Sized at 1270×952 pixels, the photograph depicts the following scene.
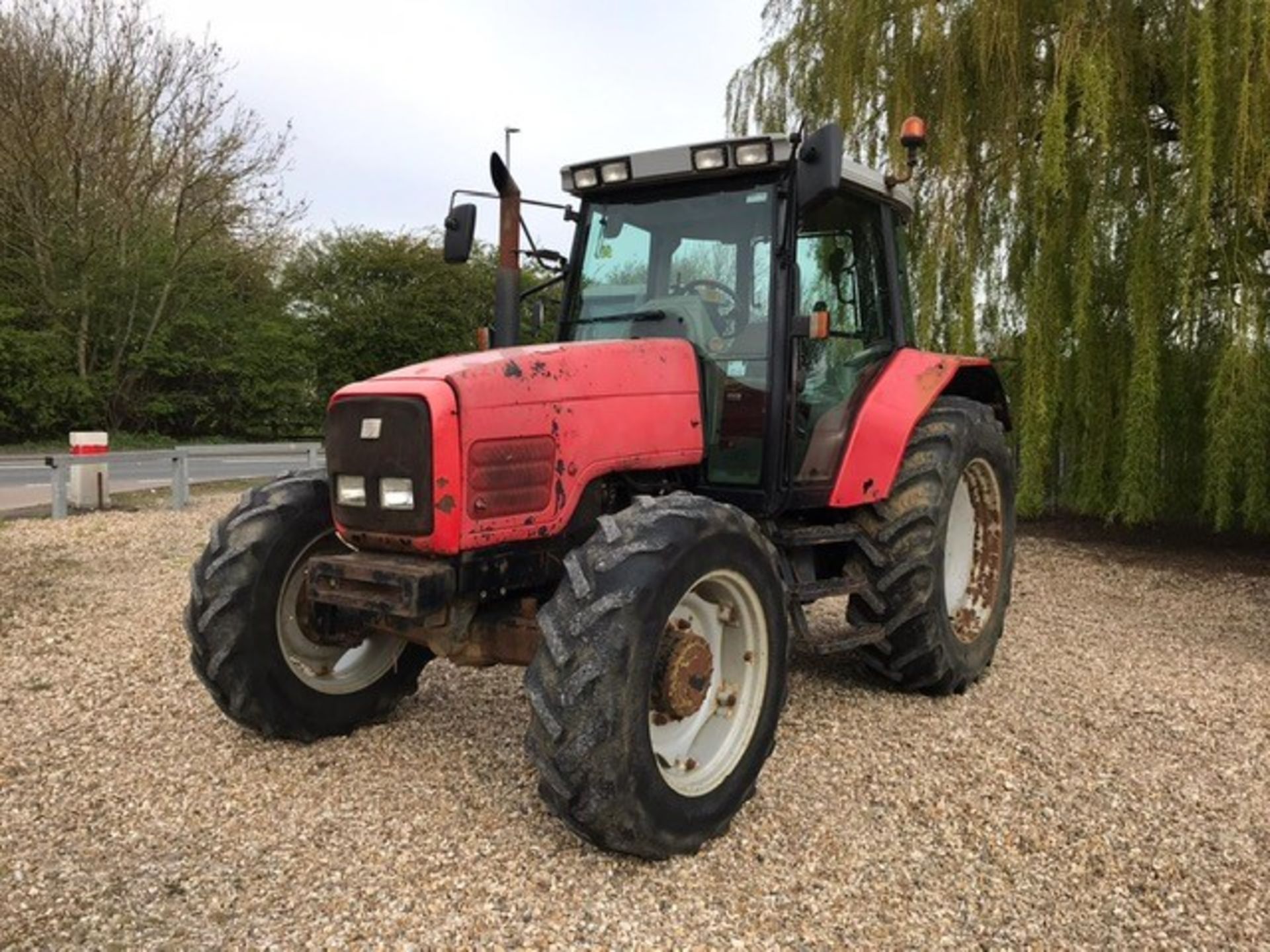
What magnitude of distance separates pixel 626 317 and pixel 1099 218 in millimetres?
4327

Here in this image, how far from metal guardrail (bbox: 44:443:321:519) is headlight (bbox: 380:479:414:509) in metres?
5.96

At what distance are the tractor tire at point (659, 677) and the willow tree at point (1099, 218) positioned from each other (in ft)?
15.0

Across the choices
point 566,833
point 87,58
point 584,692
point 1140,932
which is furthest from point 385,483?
point 87,58

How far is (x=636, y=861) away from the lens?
Answer: 2.77 metres

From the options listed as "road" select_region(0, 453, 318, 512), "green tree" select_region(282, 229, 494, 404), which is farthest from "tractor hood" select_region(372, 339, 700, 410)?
"green tree" select_region(282, 229, 494, 404)

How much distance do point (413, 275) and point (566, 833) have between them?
23.0m

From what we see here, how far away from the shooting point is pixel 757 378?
12.5 ft

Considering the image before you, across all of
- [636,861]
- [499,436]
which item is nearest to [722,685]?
[636,861]

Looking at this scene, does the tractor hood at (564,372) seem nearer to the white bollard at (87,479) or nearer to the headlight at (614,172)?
the headlight at (614,172)

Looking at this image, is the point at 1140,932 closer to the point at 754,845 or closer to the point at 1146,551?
the point at 754,845

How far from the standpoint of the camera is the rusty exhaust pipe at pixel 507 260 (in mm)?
3725

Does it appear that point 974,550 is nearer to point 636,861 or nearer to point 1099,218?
point 636,861

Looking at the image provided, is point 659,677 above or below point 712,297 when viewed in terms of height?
below

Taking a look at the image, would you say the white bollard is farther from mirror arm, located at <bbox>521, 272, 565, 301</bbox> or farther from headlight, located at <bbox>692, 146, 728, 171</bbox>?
headlight, located at <bbox>692, 146, 728, 171</bbox>
